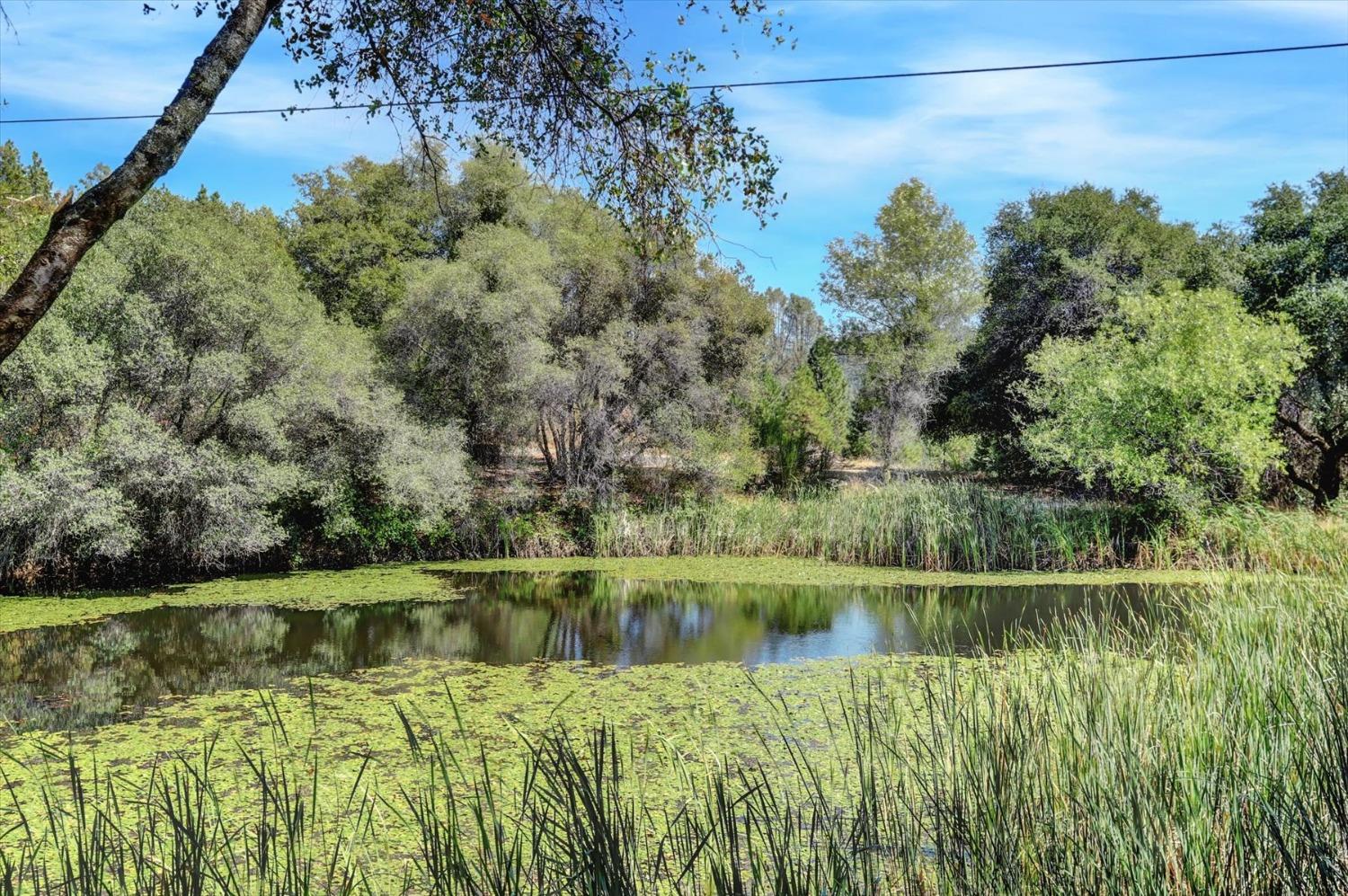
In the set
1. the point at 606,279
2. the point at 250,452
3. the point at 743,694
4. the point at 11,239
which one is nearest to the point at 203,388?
the point at 250,452

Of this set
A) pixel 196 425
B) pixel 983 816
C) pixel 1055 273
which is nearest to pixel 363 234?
pixel 196 425

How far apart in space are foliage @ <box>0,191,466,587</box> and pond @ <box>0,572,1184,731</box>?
1.84m

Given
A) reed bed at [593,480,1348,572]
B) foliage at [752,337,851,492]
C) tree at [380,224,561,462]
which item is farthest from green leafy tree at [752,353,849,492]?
tree at [380,224,561,462]

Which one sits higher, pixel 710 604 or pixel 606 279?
pixel 606 279

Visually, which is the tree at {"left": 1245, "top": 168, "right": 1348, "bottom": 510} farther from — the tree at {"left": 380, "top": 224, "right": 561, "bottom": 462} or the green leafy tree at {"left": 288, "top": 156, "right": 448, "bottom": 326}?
the green leafy tree at {"left": 288, "top": 156, "right": 448, "bottom": 326}

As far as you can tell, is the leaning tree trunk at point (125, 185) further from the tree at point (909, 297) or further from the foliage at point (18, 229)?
the tree at point (909, 297)

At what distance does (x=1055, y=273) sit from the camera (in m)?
20.5

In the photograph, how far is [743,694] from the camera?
7098 mm

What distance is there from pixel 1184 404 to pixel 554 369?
34.4ft

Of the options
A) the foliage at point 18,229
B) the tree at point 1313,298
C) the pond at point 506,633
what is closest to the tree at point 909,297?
the tree at point 1313,298

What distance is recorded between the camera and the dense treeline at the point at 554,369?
39.5ft

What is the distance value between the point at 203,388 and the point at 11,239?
2.93 meters

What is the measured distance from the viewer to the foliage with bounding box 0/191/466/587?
11.1 meters

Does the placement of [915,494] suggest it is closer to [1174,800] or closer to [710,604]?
[710,604]
